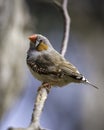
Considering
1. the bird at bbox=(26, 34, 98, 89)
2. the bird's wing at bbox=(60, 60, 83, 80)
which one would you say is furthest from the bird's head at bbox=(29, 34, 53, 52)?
the bird's wing at bbox=(60, 60, 83, 80)

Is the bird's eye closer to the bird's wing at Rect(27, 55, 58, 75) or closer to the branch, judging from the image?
the bird's wing at Rect(27, 55, 58, 75)

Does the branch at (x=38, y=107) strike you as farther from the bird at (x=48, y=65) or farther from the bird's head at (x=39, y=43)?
the bird's head at (x=39, y=43)

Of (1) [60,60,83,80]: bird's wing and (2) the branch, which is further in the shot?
(1) [60,60,83,80]: bird's wing

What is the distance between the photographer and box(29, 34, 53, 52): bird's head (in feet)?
11.6

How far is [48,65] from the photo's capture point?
3.60 meters

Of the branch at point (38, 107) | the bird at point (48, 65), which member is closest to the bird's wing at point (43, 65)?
the bird at point (48, 65)

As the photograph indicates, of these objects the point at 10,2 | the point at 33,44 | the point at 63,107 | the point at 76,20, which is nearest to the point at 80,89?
the point at 63,107

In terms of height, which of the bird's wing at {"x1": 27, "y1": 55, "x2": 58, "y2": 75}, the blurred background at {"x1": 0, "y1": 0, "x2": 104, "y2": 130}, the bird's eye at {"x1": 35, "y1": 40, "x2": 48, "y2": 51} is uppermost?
the blurred background at {"x1": 0, "y1": 0, "x2": 104, "y2": 130}

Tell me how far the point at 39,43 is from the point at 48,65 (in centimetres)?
13

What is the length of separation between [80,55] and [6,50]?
283 centimetres

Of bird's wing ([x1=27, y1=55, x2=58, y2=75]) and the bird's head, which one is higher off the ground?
the bird's head

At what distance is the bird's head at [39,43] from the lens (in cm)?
352

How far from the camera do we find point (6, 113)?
6.56m

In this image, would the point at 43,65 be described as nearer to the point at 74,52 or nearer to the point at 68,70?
the point at 68,70
